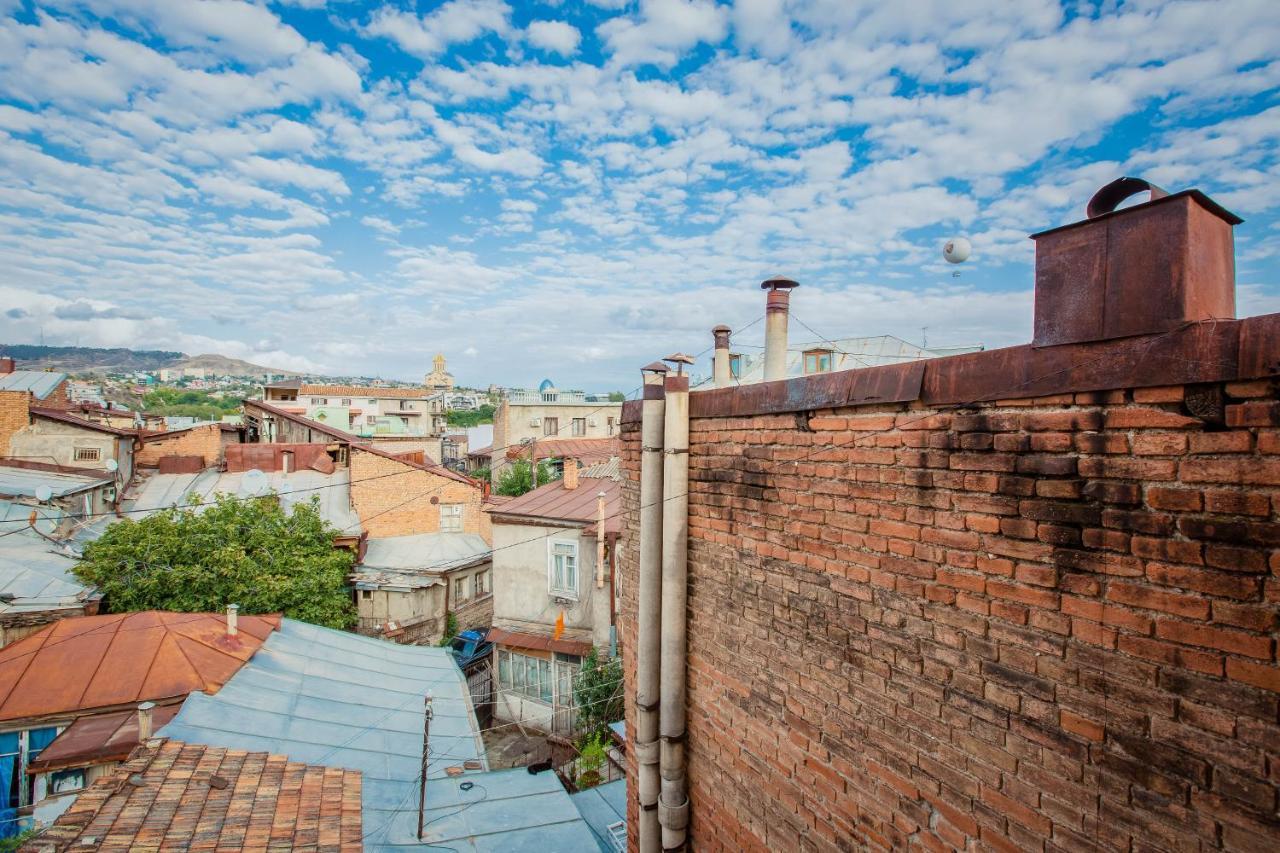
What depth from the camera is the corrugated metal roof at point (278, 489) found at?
20.1 metres

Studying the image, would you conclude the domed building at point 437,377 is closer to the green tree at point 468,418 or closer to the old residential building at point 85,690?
the green tree at point 468,418

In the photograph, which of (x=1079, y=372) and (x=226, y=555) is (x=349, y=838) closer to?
(x=1079, y=372)

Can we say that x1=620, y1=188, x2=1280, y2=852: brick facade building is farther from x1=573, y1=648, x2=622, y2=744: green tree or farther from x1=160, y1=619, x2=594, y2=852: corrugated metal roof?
x1=573, y1=648, x2=622, y2=744: green tree

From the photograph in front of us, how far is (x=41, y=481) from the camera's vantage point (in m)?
16.6

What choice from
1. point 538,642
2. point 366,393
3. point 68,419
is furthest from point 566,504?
point 366,393

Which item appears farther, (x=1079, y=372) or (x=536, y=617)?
(x=536, y=617)

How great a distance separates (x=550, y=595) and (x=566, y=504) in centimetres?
234

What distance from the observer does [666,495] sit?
359 cm

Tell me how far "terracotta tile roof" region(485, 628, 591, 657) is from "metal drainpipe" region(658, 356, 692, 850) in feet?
37.3

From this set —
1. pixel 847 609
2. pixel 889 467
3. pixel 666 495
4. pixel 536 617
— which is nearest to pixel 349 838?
pixel 666 495

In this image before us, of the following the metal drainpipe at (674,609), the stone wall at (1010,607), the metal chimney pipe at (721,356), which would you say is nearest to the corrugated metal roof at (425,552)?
the metal chimney pipe at (721,356)

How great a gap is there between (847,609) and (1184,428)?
1.41m

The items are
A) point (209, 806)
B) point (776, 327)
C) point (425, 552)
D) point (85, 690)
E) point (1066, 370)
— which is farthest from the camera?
point (425, 552)

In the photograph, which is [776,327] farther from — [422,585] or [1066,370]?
[422,585]
